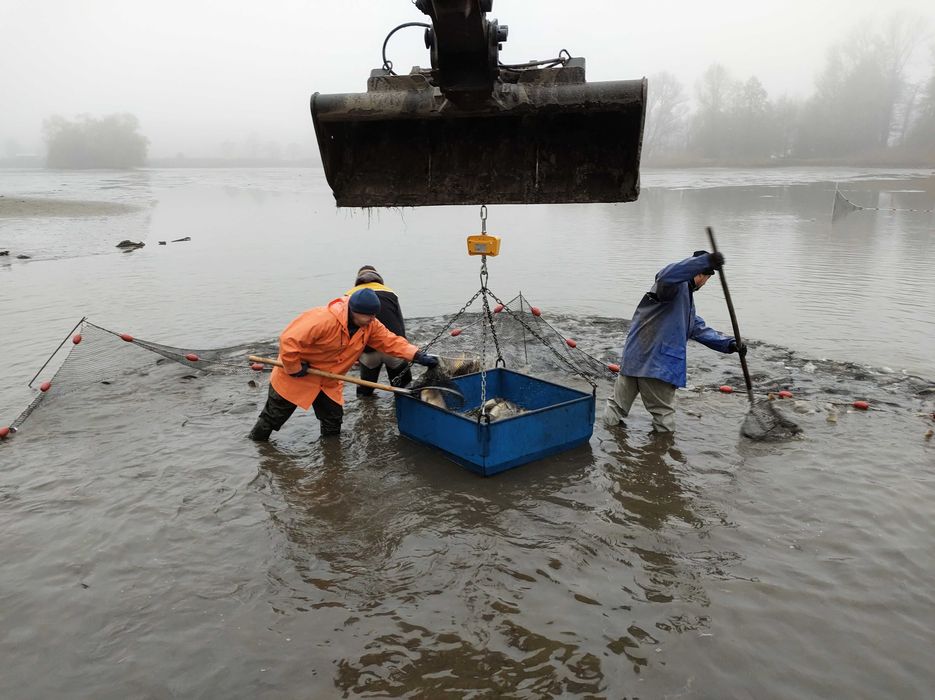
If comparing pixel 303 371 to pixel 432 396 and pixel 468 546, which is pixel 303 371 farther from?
pixel 468 546

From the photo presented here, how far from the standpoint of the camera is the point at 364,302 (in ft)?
15.7

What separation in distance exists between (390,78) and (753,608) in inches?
135

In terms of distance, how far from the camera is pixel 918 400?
5965mm

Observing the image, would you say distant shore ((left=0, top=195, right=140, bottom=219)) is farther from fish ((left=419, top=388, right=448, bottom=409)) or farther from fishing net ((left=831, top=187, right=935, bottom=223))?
fishing net ((left=831, top=187, right=935, bottom=223))

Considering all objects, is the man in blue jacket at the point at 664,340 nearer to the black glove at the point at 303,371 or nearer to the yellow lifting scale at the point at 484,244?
the yellow lifting scale at the point at 484,244

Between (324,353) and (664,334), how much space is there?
270 cm

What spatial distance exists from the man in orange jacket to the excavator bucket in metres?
1.00

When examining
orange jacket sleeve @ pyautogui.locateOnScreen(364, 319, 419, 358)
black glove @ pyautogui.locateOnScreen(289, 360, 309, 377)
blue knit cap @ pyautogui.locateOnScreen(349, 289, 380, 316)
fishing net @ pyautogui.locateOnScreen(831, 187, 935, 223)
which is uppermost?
fishing net @ pyautogui.locateOnScreen(831, 187, 935, 223)

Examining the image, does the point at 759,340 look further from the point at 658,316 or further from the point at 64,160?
the point at 64,160

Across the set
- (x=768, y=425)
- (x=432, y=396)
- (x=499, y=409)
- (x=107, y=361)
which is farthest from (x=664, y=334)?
(x=107, y=361)

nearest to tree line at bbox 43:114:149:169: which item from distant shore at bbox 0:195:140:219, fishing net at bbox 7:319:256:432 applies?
distant shore at bbox 0:195:140:219

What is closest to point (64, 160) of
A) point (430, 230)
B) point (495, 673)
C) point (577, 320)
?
point (430, 230)

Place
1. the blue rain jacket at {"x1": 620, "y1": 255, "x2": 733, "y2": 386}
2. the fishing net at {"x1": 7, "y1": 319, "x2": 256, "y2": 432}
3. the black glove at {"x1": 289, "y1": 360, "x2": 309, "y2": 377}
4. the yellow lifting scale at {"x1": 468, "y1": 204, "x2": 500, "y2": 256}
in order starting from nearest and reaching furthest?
the yellow lifting scale at {"x1": 468, "y1": 204, "x2": 500, "y2": 256}, the black glove at {"x1": 289, "y1": 360, "x2": 309, "y2": 377}, the blue rain jacket at {"x1": 620, "y1": 255, "x2": 733, "y2": 386}, the fishing net at {"x1": 7, "y1": 319, "x2": 256, "y2": 432}

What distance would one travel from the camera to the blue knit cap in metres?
4.78
